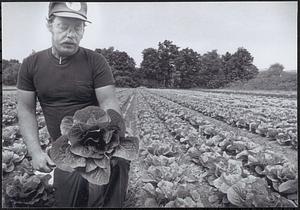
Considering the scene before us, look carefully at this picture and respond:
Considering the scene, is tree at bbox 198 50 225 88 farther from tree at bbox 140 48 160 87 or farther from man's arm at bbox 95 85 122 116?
man's arm at bbox 95 85 122 116

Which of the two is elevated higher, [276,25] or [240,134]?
[276,25]

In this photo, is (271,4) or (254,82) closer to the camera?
(271,4)

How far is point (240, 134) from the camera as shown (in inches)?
143

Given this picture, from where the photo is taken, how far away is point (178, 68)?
319 cm

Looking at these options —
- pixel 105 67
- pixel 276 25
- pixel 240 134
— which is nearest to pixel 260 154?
pixel 240 134

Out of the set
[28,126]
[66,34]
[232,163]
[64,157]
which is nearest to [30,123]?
[28,126]

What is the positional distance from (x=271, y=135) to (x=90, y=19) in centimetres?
226

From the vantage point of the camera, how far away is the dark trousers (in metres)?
2.27

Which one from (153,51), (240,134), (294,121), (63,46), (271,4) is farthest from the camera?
(240,134)

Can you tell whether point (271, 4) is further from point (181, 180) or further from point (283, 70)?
point (181, 180)

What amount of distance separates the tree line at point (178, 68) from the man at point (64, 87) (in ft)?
1.14

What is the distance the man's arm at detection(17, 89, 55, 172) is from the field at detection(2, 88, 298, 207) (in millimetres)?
134

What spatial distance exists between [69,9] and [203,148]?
1.87m

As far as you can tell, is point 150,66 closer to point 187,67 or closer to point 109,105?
point 187,67
